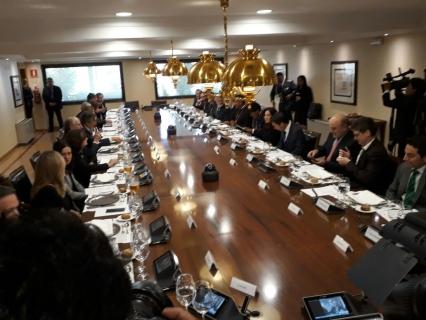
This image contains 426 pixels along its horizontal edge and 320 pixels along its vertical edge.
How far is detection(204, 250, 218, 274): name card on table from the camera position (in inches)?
73.8

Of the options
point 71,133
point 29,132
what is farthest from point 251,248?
point 29,132

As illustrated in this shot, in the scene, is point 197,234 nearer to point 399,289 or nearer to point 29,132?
point 399,289

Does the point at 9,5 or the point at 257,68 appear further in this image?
the point at 9,5

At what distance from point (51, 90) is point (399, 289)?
1238cm

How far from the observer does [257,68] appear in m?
2.29

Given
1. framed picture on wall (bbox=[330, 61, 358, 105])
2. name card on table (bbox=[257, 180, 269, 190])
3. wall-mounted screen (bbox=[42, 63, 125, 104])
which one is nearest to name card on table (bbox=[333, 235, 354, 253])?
name card on table (bbox=[257, 180, 269, 190])

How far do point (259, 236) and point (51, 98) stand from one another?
11373 millimetres

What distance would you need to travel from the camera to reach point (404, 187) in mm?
3082

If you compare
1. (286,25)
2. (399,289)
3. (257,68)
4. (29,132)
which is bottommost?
(29,132)

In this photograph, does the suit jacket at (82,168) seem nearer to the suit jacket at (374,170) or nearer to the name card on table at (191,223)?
the name card on table at (191,223)

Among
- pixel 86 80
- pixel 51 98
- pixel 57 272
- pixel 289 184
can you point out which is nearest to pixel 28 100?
pixel 51 98

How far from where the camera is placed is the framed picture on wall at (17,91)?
10227 millimetres

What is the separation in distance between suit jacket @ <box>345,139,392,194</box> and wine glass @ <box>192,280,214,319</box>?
7.28 ft

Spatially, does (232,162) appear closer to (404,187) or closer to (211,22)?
(404,187)
